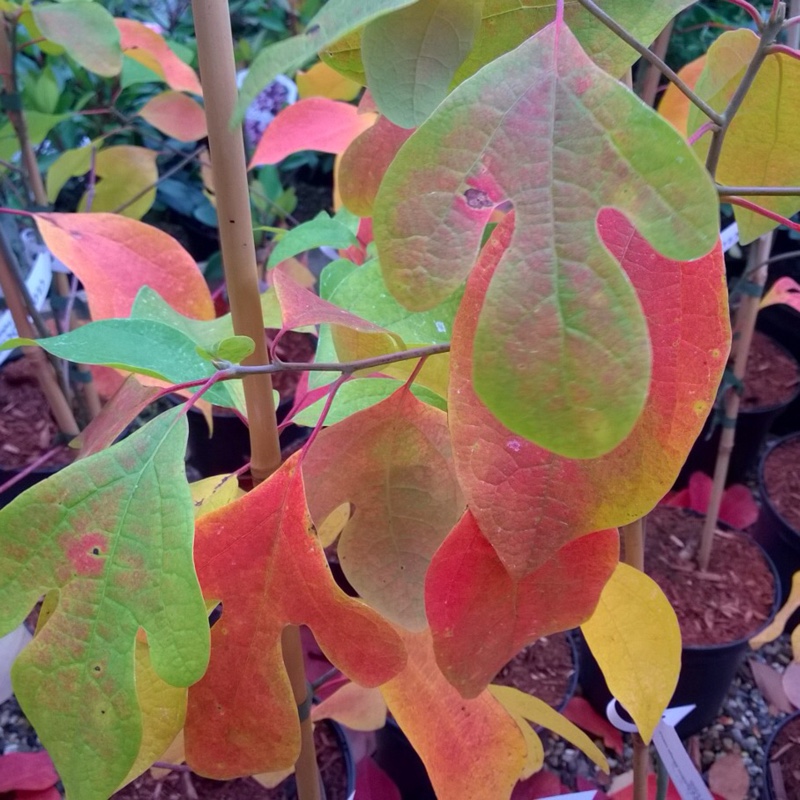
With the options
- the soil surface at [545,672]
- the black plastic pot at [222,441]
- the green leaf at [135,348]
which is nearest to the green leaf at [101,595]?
the green leaf at [135,348]

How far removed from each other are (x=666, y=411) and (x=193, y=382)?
243 mm

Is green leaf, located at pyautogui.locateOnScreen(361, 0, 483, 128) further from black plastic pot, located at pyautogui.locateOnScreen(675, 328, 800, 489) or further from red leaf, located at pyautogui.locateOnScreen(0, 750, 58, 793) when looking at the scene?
black plastic pot, located at pyautogui.locateOnScreen(675, 328, 800, 489)

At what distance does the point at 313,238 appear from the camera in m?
0.67

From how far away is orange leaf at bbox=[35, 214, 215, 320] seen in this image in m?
0.65

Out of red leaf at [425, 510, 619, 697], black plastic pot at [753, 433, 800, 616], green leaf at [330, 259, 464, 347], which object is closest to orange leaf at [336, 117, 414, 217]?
green leaf at [330, 259, 464, 347]

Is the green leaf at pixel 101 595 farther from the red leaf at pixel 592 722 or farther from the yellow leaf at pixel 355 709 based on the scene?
the red leaf at pixel 592 722

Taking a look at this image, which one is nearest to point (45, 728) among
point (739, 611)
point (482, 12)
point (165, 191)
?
point (482, 12)

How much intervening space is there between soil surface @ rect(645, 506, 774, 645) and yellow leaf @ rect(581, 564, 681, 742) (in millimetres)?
668

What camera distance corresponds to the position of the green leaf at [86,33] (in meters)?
0.79

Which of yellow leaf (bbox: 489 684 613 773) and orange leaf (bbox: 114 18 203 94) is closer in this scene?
yellow leaf (bbox: 489 684 613 773)

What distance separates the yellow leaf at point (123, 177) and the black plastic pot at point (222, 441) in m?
0.39

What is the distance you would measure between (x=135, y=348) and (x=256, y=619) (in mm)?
164

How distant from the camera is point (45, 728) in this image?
345 millimetres

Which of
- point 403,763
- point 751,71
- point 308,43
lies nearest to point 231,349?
point 308,43
